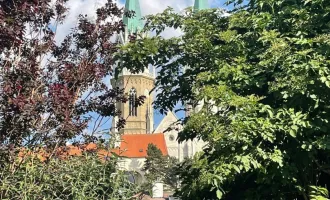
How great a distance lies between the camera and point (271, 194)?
5312 millimetres

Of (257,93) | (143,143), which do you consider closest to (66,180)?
(257,93)

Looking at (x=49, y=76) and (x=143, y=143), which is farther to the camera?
(x=143, y=143)

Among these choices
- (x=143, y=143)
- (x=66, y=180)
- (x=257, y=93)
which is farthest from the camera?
(x=143, y=143)

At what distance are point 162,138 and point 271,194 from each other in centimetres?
6221

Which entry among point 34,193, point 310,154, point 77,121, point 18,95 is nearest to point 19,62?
point 18,95

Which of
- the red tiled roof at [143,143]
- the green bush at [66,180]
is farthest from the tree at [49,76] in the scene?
the red tiled roof at [143,143]

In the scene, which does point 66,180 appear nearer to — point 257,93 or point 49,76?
point 49,76

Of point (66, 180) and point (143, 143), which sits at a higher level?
point (143, 143)

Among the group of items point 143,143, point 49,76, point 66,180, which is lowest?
point 66,180

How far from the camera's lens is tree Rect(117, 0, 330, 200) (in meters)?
4.45

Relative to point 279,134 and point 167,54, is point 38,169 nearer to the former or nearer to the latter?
point 279,134

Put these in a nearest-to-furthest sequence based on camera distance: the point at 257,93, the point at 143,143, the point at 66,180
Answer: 1. the point at 66,180
2. the point at 257,93
3. the point at 143,143

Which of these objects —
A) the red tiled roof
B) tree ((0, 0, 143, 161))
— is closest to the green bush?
tree ((0, 0, 143, 161))

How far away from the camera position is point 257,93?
5.80 m
